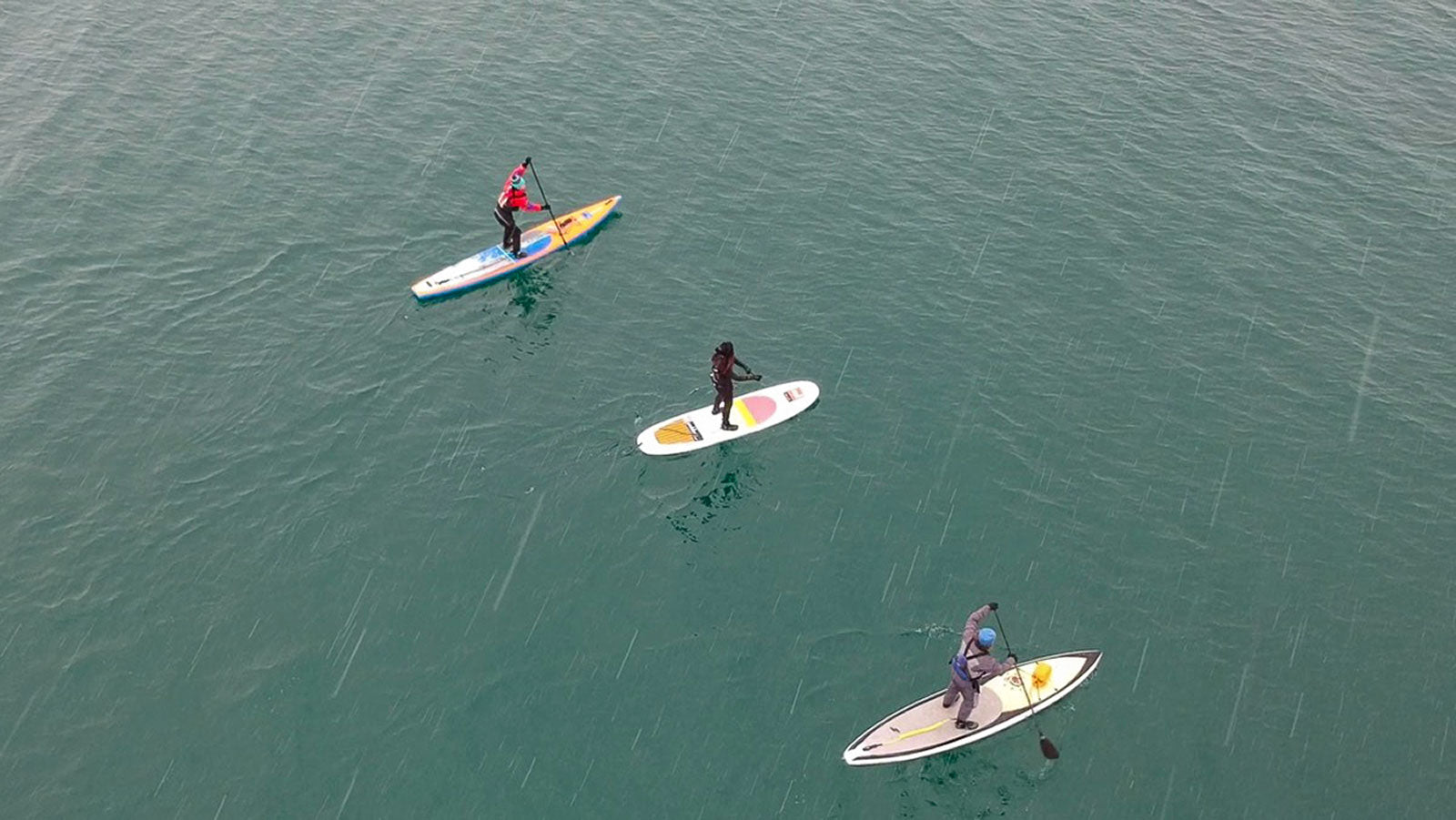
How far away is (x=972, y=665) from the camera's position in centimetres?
3088

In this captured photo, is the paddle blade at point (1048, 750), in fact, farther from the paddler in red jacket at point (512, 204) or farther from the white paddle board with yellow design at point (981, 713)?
the paddler in red jacket at point (512, 204)

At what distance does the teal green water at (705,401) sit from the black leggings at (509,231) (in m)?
1.30

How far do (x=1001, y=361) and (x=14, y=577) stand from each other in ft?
109

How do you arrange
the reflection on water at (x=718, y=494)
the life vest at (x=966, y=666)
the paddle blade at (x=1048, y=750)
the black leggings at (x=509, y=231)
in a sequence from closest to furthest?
the life vest at (x=966, y=666)
the paddle blade at (x=1048, y=750)
the reflection on water at (x=718, y=494)
the black leggings at (x=509, y=231)

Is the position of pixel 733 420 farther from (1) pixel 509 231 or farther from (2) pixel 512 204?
(2) pixel 512 204

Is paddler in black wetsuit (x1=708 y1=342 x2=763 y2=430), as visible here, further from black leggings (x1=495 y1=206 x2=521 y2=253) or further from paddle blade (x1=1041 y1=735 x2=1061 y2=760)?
paddle blade (x1=1041 y1=735 x2=1061 y2=760)

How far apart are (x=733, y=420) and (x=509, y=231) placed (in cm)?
1288

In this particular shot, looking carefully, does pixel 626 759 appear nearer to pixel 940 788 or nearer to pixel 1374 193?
pixel 940 788

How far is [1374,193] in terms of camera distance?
177ft

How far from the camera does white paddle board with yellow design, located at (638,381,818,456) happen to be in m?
40.1

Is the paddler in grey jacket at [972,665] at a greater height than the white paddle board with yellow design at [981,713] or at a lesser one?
greater

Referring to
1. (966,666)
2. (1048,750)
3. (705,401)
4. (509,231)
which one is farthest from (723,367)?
(1048,750)

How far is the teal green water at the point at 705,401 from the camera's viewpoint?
32.0 m

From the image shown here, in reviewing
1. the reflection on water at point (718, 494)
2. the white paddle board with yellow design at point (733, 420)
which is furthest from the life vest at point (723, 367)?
the reflection on water at point (718, 494)
